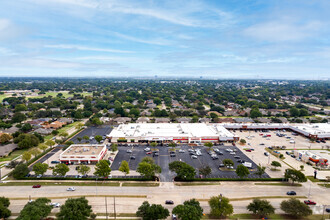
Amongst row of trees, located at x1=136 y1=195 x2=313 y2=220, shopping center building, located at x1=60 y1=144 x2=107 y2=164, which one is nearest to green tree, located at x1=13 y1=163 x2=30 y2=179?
shopping center building, located at x1=60 y1=144 x2=107 y2=164

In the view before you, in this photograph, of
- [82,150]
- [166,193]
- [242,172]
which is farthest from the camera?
[82,150]

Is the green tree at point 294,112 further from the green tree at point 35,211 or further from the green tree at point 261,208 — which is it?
the green tree at point 35,211

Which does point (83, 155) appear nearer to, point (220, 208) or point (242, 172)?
point (220, 208)

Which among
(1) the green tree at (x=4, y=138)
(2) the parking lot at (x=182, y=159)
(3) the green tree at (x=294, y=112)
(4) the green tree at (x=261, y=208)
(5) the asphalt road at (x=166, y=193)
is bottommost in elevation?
(5) the asphalt road at (x=166, y=193)

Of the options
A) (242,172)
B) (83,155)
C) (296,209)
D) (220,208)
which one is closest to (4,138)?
(83,155)

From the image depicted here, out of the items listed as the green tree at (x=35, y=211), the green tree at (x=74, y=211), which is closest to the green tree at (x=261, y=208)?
the green tree at (x=74, y=211)
